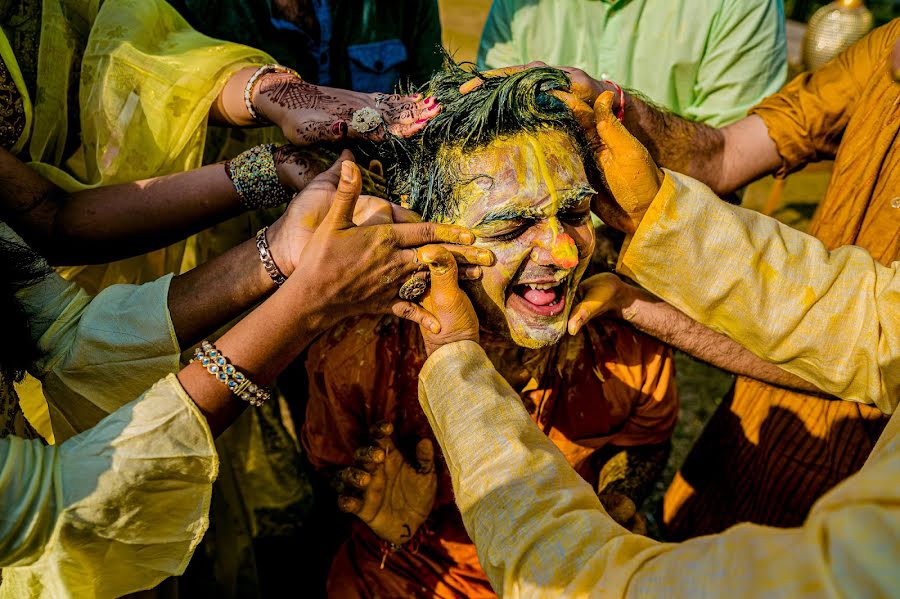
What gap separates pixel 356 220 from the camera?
2.24 m

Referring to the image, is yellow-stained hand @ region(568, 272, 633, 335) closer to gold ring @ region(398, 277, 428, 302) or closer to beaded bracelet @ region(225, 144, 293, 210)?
gold ring @ region(398, 277, 428, 302)

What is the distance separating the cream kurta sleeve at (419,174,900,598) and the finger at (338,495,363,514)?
28.9 inches

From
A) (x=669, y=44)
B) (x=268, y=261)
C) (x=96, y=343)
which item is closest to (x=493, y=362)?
(x=268, y=261)

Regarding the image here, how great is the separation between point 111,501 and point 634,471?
2.16 metres

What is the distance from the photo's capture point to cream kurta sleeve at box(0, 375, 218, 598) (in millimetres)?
1696

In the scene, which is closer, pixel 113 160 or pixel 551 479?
pixel 551 479

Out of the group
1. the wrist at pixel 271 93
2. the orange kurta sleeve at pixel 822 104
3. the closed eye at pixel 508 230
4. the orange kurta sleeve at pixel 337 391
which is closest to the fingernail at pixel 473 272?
the closed eye at pixel 508 230

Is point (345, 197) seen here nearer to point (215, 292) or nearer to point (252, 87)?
point (215, 292)

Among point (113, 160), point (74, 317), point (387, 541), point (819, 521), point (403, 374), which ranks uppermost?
point (819, 521)

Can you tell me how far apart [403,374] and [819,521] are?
184cm

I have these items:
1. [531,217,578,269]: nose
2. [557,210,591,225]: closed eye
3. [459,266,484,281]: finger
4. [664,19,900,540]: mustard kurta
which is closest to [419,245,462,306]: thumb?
[459,266,484,281]: finger

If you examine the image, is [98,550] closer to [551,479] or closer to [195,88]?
[551,479]

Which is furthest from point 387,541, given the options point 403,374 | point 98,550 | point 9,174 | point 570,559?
point 9,174

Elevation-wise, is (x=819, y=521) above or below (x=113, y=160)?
above
